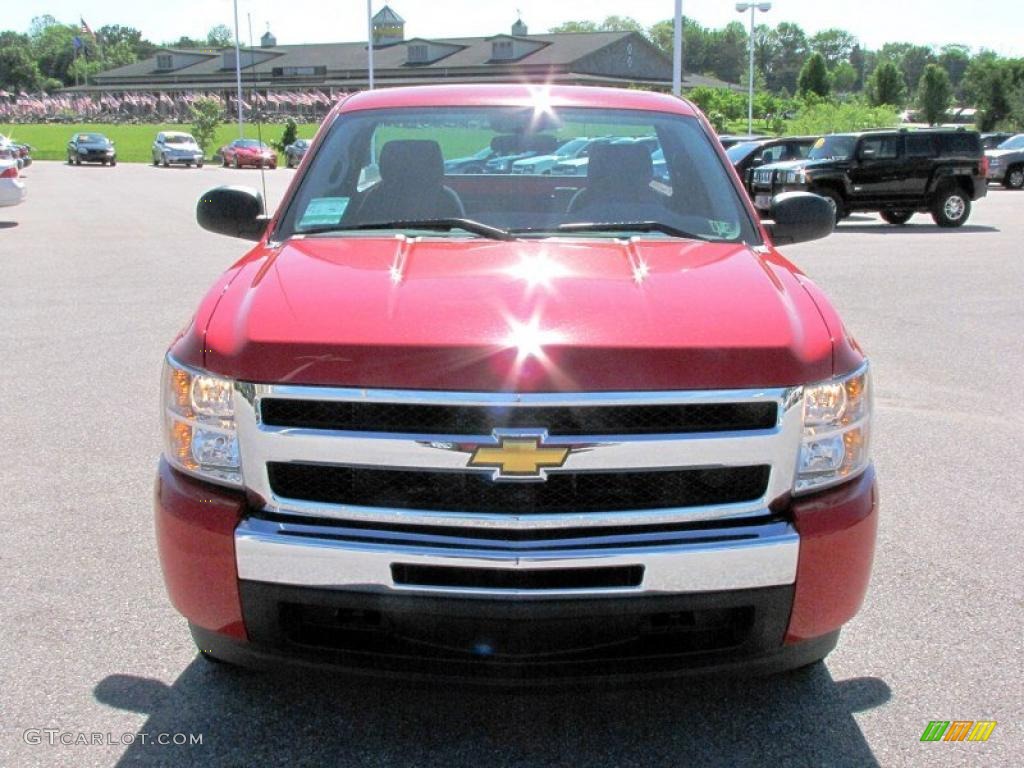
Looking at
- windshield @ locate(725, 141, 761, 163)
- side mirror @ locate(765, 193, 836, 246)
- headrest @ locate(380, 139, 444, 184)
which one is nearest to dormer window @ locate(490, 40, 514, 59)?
windshield @ locate(725, 141, 761, 163)

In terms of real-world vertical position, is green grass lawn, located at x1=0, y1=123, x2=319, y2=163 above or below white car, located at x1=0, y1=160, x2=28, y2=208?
below

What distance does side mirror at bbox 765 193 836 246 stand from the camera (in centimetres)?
461

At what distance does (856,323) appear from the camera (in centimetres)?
1037

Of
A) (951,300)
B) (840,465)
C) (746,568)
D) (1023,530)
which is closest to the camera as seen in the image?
(746,568)

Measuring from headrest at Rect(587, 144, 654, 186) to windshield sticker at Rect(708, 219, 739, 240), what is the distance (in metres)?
0.35

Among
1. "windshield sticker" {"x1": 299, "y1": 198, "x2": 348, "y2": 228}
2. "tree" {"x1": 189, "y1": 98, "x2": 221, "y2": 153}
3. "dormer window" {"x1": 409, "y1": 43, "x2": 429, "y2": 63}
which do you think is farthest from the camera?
"dormer window" {"x1": 409, "y1": 43, "x2": 429, "y2": 63}

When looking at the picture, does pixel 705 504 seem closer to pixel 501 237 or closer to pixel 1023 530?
pixel 501 237

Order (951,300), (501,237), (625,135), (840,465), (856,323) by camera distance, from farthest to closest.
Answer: (951,300), (856,323), (625,135), (501,237), (840,465)

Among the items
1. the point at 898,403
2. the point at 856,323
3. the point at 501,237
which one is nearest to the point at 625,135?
the point at 501,237

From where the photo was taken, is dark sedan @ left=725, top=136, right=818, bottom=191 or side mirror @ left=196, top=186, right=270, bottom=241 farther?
dark sedan @ left=725, top=136, right=818, bottom=191

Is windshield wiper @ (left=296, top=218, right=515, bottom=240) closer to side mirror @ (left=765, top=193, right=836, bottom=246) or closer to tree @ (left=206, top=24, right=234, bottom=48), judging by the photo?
side mirror @ (left=765, top=193, right=836, bottom=246)

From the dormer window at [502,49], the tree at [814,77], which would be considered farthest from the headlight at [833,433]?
the tree at [814,77]

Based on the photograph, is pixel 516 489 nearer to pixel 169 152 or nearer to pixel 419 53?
pixel 169 152

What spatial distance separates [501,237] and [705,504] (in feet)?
4.46
